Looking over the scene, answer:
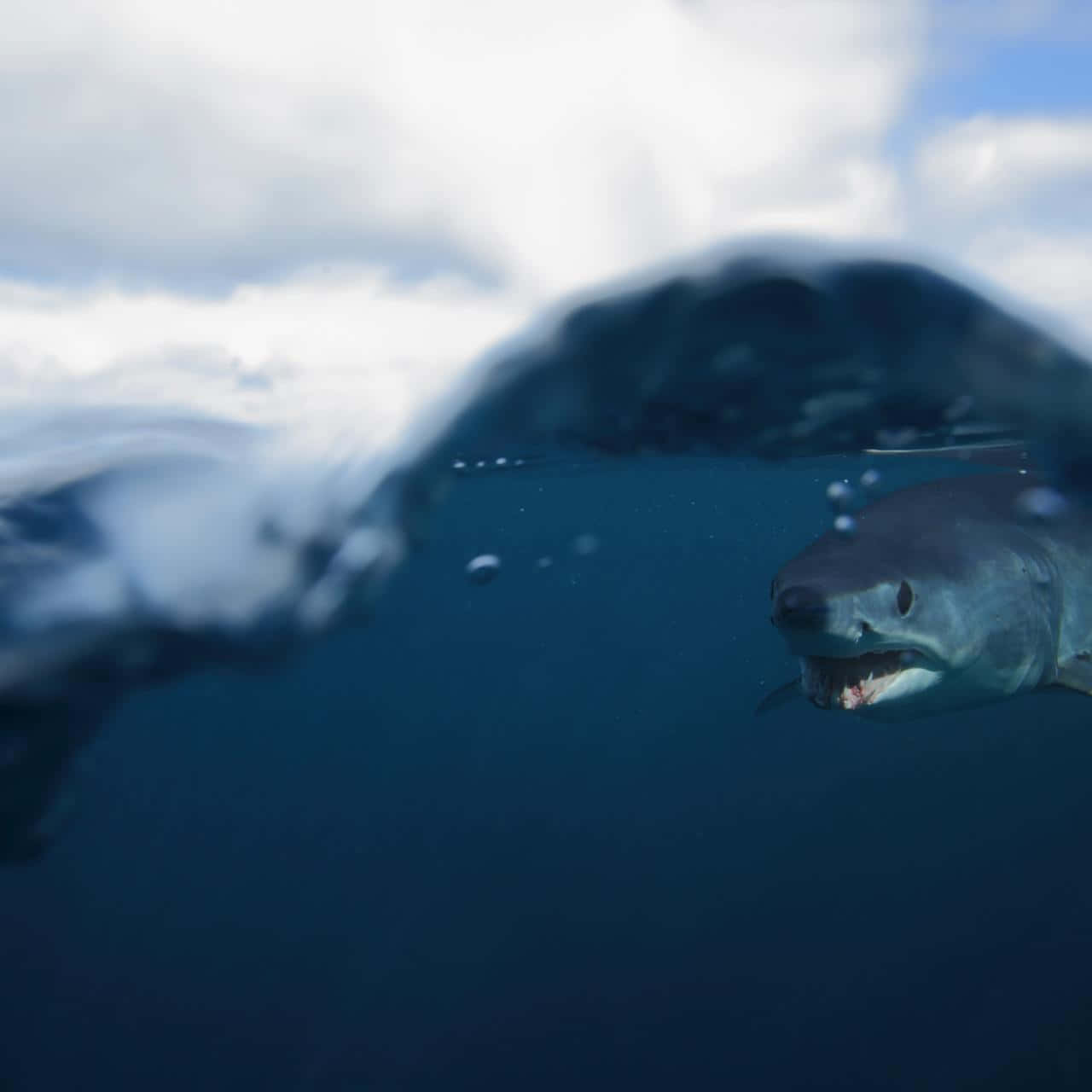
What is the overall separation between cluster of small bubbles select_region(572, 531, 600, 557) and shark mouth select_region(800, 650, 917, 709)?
2636cm

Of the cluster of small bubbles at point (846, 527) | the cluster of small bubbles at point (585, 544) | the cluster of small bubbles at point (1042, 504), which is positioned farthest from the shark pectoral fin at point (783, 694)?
the cluster of small bubbles at point (585, 544)

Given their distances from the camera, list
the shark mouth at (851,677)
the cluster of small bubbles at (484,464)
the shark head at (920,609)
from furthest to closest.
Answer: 1. the cluster of small bubbles at (484,464)
2. the shark mouth at (851,677)
3. the shark head at (920,609)

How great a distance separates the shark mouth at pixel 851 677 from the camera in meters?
4.72

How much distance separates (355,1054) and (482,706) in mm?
58867

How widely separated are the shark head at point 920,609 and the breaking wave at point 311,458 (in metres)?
1.56

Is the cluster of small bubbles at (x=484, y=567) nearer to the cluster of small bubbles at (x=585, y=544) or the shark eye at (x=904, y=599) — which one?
the shark eye at (x=904, y=599)

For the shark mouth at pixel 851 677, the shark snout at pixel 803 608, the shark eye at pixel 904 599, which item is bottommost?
the shark mouth at pixel 851 677

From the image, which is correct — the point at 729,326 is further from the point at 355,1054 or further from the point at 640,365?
the point at 355,1054

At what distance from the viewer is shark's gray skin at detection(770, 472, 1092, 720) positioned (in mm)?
4402

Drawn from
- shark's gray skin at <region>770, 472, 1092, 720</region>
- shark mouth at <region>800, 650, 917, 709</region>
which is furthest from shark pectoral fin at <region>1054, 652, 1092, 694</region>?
shark mouth at <region>800, 650, 917, 709</region>

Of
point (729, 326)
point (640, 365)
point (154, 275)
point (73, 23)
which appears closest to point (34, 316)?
point (154, 275)

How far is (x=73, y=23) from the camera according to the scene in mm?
3969

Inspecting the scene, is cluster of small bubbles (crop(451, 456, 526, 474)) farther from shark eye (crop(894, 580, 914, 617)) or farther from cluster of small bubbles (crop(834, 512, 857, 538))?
shark eye (crop(894, 580, 914, 617))

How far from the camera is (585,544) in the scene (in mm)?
37125
